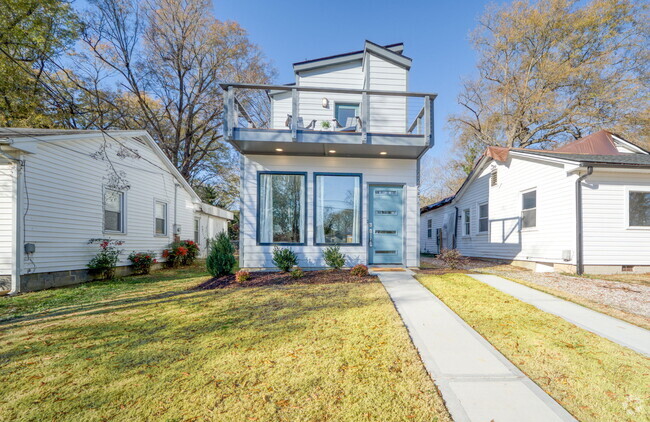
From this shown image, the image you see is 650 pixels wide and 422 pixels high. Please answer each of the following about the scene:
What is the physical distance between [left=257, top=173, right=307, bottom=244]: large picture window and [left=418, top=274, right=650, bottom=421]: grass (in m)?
4.16

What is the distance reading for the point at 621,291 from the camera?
5.15 metres

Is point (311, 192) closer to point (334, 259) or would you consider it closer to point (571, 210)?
point (334, 259)

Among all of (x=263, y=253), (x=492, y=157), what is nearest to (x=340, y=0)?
(x=492, y=157)

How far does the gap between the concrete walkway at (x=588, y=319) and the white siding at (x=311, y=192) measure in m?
2.66

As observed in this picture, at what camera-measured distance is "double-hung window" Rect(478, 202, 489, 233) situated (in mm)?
10722

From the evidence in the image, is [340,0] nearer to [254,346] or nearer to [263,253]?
[263,253]

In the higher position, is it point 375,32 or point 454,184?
point 375,32

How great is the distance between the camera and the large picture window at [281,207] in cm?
712

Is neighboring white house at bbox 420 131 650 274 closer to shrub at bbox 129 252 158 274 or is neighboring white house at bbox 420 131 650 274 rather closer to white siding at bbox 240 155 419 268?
white siding at bbox 240 155 419 268

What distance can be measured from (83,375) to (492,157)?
37.7 feet

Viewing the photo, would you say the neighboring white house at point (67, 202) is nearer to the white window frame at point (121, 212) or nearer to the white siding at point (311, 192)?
the white window frame at point (121, 212)

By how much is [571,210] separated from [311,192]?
6894 mm

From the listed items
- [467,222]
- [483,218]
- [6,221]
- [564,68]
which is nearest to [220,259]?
[6,221]

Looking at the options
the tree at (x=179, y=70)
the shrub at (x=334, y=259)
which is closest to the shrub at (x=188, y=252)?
the shrub at (x=334, y=259)
